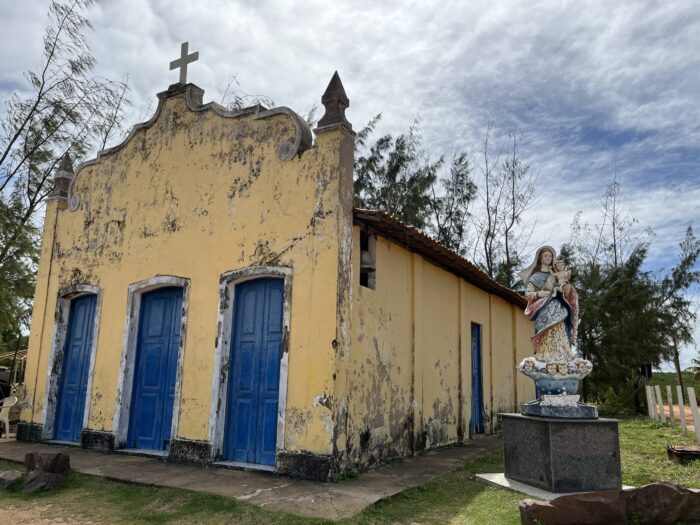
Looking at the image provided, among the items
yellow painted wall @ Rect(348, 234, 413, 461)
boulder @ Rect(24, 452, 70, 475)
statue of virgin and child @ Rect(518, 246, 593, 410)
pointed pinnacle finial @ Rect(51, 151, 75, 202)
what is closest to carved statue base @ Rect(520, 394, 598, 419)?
statue of virgin and child @ Rect(518, 246, 593, 410)

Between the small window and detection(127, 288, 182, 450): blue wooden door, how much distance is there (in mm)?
3013

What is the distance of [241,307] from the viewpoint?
7.80 m

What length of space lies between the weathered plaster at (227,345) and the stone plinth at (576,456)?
120 inches

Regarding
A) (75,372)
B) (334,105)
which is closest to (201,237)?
(334,105)

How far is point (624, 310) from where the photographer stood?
755 inches

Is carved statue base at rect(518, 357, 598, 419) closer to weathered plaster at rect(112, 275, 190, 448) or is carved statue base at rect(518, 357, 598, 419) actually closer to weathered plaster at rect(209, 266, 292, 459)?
weathered plaster at rect(209, 266, 292, 459)

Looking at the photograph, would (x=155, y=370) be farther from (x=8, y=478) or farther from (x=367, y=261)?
(x=367, y=261)

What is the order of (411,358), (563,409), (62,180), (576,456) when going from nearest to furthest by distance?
(576,456)
(563,409)
(411,358)
(62,180)

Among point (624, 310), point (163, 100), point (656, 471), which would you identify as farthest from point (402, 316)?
point (624, 310)

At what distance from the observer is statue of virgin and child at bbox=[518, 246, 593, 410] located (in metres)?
6.33

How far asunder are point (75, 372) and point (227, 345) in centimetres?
373

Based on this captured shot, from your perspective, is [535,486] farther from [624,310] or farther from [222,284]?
[624,310]

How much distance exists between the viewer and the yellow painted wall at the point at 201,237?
6906 mm

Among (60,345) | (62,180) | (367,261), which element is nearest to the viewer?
(367,261)
